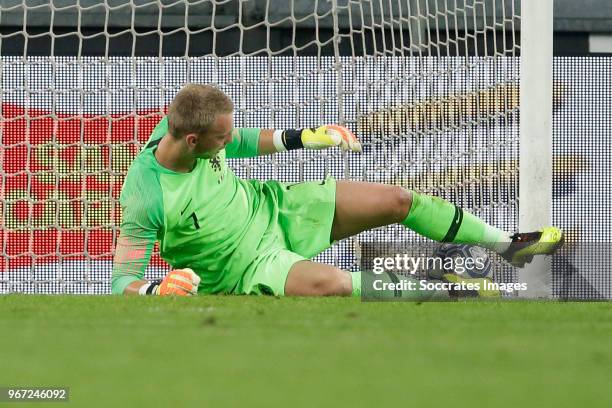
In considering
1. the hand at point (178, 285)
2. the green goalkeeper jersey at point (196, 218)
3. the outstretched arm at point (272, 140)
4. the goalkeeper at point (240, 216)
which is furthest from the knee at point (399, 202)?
the hand at point (178, 285)

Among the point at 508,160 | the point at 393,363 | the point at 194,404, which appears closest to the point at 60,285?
the point at 508,160

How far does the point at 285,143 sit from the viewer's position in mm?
4914

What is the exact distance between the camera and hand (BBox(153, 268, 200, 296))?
4.25 metres

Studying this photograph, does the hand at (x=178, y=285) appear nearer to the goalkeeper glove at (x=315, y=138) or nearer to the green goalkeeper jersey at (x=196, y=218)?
the green goalkeeper jersey at (x=196, y=218)

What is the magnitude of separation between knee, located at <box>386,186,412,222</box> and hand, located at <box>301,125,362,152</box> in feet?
0.69

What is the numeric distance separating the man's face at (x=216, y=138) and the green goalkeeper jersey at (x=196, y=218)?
0.16 m

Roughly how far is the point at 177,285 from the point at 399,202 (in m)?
0.99

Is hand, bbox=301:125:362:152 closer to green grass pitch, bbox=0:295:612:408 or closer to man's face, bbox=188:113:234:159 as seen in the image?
man's face, bbox=188:113:234:159

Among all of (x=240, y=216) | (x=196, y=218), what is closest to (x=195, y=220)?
(x=196, y=218)

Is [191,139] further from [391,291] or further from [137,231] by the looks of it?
[391,291]

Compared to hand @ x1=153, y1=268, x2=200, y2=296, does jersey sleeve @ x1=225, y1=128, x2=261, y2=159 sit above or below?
above

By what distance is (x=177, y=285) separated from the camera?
4254mm

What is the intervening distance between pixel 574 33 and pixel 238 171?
7.73ft

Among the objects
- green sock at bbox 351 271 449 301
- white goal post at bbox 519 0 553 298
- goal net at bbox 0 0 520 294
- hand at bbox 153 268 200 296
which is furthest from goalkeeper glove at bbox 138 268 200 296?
goal net at bbox 0 0 520 294
